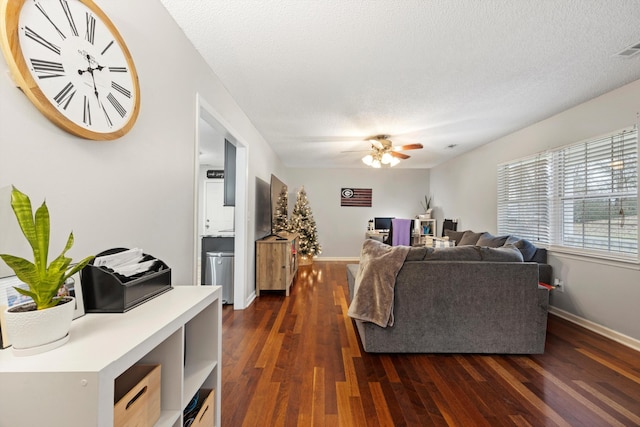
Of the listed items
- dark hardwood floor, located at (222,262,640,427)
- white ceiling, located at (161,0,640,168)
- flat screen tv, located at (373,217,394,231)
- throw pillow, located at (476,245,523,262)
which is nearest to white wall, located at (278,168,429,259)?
flat screen tv, located at (373,217,394,231)

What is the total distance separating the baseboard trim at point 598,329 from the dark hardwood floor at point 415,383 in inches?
3.6

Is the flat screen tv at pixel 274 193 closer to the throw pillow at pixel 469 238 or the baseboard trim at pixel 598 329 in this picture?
the throw pillow at pixel 469 238

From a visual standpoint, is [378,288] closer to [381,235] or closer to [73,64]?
[73,64]

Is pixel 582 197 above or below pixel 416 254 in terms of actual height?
above

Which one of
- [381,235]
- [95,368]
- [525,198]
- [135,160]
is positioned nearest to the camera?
[95,368]

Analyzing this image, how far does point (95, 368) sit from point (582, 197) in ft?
14.3

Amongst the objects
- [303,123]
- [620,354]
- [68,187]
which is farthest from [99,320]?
[620,354]

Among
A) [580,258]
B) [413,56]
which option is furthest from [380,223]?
[413,56]

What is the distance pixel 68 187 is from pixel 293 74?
2002mm

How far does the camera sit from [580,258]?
3.22 meters

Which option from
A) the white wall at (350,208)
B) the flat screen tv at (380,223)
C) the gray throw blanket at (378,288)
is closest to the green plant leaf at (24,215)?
the gray throw blanket at (378,288)

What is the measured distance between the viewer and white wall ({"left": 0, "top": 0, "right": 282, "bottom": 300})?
3.17 feet

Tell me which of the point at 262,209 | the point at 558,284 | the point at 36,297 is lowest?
the point at 558,284

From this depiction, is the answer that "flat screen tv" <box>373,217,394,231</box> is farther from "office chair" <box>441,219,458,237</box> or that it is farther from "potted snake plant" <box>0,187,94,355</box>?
"potted snake plant" <box>0,187,94,355</box>
